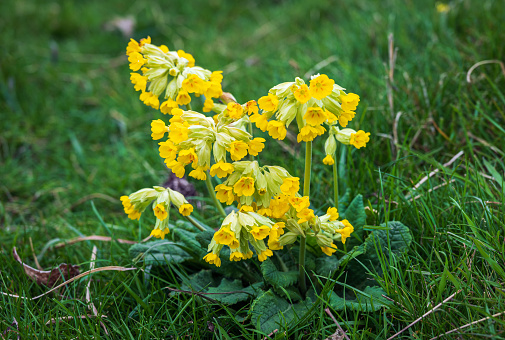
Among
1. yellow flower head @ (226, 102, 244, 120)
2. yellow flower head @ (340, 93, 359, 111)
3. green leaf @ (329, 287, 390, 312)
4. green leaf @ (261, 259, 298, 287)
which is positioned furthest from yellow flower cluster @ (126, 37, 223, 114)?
green leaf @ (329, 287, 390, 312)

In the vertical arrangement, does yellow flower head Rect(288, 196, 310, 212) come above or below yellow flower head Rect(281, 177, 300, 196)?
below

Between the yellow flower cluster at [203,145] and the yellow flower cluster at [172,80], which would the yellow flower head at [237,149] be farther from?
the yellow flower cluster at [172,80]

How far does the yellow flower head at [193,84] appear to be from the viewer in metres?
1.63

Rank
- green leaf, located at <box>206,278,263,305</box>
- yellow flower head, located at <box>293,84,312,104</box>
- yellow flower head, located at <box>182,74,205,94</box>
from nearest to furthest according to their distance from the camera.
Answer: yellow flower head, located at <box>293,84,312,104</box> → yellow flower head, located at <box>182,74,205,94</box> → green leaf, located at <box>206,278,263,305</box>

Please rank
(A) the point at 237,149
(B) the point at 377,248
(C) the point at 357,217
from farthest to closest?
(C) the point at 357,217 → (B) the point at 377,248 → (A) the point at 237,149

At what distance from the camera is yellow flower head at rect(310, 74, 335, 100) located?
140 centimetres

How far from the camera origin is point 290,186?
1.54 m

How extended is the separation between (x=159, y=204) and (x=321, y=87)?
0.72 m

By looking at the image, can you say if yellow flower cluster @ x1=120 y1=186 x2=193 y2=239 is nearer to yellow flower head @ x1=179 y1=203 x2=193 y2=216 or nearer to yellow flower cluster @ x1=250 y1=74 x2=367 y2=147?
yellow flower head @ x1=179 y1=203 x2=193 y2=216

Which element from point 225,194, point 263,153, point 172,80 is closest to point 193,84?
point 172,80

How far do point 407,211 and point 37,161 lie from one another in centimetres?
304

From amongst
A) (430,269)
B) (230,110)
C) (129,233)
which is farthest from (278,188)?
(129,233)

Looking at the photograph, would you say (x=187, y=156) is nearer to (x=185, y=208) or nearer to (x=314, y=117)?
(x=185, y=208)

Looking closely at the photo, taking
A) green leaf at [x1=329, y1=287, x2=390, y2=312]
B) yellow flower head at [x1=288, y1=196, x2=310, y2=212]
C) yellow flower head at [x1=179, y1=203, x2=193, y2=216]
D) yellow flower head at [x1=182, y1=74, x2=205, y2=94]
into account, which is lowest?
green leaf at [x1=329, y1=287, x2=390, y2=312]
